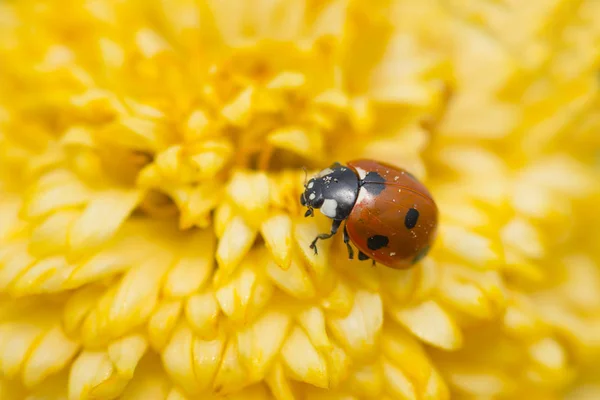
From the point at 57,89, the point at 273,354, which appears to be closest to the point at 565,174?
the point at 273,354

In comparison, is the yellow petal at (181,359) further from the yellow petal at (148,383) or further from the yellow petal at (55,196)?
the yellow petal at (55,196)

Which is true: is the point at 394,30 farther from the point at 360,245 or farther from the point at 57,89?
the point at 57,89

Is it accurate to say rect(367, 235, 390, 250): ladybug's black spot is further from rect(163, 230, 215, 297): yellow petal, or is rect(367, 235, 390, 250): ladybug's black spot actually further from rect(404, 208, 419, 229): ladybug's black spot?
rect(163, 230, 215, 297): yellow petal

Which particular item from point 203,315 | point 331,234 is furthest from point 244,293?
point 331,234

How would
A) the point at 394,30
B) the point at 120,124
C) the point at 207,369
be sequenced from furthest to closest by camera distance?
the point at 394,30 < the point at 120,124 < the point at 207,369

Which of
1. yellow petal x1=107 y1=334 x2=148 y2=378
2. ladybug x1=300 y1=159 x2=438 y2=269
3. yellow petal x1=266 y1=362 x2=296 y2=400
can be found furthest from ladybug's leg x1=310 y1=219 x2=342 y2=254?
yellow petal x1=107 y1=334 x2=148 y2=378

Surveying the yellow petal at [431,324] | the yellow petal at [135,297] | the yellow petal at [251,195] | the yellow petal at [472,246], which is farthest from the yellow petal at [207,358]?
the yellow petal at [472,246]

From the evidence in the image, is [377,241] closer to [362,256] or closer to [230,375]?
[362,256]
